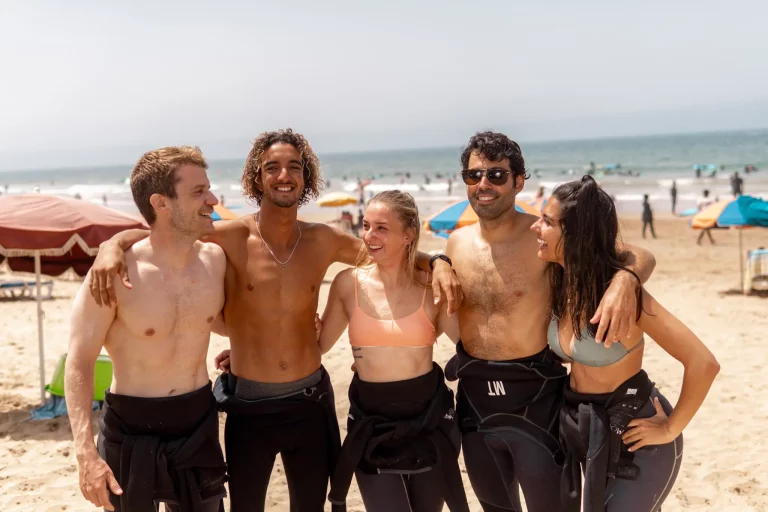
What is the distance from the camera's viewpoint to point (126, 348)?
3301 millimetres

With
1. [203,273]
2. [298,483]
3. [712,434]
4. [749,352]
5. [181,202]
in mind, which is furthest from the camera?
[749,352]

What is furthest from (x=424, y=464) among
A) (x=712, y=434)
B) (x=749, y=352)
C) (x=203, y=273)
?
(x=749, y=352)

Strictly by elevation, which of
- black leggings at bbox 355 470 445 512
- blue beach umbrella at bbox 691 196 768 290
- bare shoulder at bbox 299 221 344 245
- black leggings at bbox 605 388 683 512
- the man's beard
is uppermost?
the man's beard

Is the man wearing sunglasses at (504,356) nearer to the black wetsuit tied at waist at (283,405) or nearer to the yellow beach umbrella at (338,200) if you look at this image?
the black wetsuit tied at waist at (283,405)

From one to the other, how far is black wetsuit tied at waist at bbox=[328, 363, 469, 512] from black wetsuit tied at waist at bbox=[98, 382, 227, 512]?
688 mm

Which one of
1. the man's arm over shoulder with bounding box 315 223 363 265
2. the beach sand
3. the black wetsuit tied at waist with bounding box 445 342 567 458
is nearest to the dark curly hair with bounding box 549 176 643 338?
the black wetsuit tied at waist with bounding box 445 342 567 458

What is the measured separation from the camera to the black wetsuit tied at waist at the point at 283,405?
3.74 meters

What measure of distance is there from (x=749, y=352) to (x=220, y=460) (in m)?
8.76

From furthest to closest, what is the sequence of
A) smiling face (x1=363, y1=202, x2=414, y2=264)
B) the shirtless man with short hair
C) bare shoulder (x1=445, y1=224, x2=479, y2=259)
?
1. bare shoulder (x1=445, y1=224, x2=479, y2=259)
2. the shirtless man with short hair
3. smiling face (x1=363, y1=202, x2=414, y2=264)

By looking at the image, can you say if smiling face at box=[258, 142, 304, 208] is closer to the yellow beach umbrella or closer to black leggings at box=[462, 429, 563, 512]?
black leggings at box=[462, 429, 563, 512]

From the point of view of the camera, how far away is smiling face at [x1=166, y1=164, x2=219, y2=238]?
10.8ft

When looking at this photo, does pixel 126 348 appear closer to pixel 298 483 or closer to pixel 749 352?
pixel 298 483

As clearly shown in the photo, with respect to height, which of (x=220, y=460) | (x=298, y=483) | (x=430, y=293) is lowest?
(x=298, y=483)

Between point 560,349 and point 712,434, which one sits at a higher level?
point 560,349
